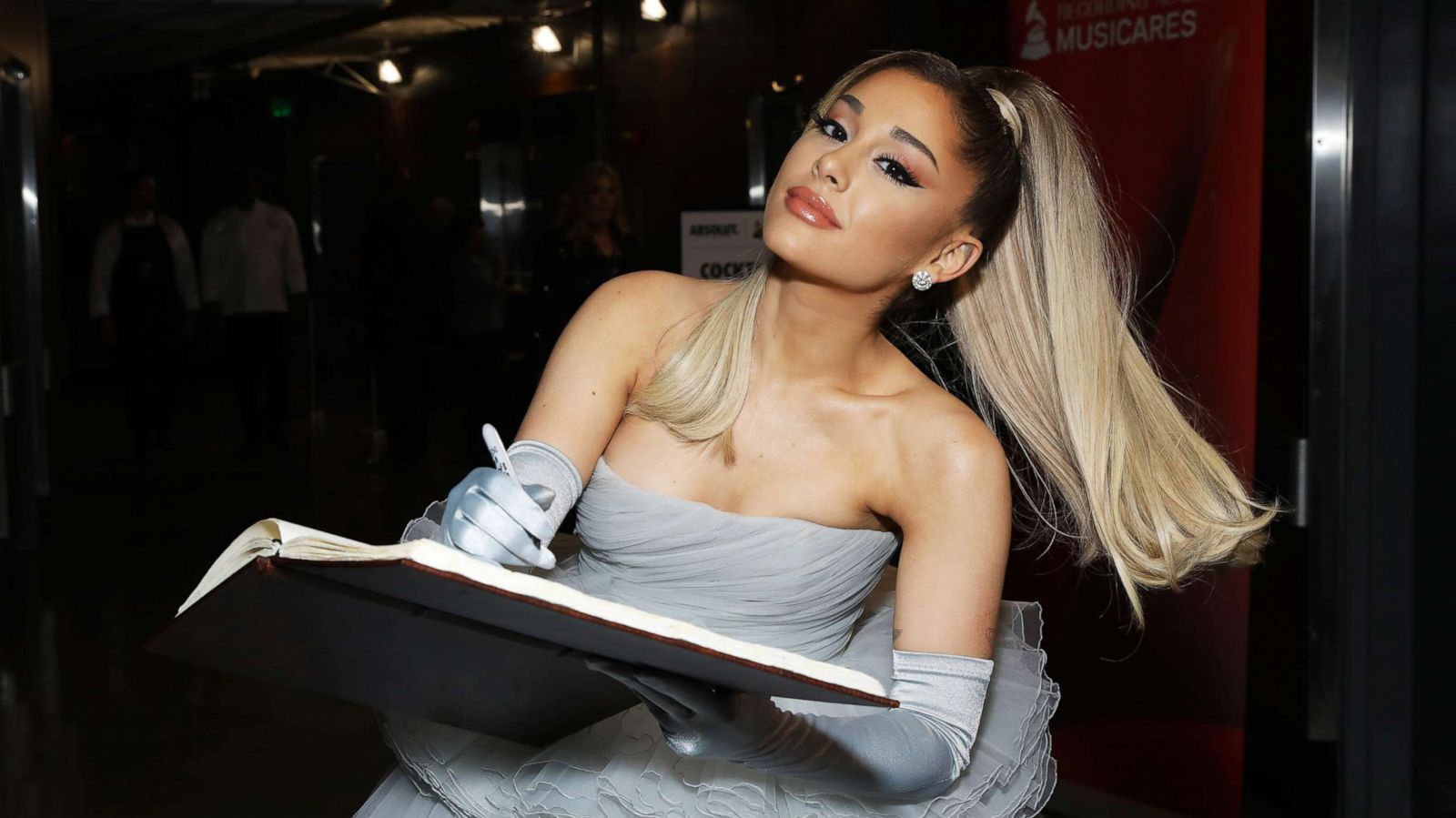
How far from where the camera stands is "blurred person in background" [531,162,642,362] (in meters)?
5.69

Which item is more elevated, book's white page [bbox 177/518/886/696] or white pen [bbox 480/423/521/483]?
white pen [bbox 480/423/521/483]

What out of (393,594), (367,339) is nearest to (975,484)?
(393,594)

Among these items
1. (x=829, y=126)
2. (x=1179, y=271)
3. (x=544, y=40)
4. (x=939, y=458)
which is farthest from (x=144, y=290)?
(x=939, y=458)

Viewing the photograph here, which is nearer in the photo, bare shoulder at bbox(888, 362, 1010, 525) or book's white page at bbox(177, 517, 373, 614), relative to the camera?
book's white page at bbox(177, 517, 373, 614)

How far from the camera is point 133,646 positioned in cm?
475

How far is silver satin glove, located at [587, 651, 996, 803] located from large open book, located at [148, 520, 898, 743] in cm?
3

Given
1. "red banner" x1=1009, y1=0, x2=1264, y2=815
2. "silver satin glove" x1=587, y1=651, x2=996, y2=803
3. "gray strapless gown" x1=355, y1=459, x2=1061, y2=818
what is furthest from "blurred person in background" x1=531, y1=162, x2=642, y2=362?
"silver satin glove" x1=587, y1=651, x2=996, y2=803

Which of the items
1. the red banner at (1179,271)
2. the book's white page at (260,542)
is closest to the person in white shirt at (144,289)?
the red banner at (1179,271)

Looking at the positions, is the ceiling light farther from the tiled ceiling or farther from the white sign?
the white sign

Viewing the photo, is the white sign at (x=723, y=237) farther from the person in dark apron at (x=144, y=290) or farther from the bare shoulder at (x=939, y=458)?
the person in dark apron at (x=144, y=290)

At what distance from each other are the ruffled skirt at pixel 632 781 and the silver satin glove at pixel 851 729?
0.31ft

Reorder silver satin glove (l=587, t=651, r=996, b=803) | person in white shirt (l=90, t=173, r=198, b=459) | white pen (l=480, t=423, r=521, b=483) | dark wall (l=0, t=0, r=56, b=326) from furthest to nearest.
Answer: person in white shirt (l=90, t=173, r=198, b=459) < dark wall (l=0, t=0, r=56, b=326) < white pen (l=480, t=423, r=521, b=483) < silver satin glove (l=587, t=651, r=996, b=803)

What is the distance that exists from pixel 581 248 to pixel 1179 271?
10.1 feet

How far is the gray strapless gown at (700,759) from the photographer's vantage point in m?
1.55
